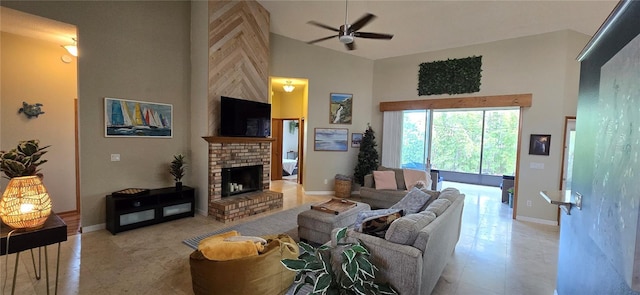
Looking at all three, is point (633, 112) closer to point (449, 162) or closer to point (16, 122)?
point (16, 122)

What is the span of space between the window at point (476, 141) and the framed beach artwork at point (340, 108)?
9.59 feet

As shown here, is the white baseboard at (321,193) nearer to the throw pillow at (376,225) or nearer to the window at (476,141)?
the window at (476,141)

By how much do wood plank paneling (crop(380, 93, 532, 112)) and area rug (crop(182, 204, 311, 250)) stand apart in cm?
388

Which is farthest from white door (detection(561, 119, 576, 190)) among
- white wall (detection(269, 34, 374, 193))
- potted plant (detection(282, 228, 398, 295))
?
potted plant (detection(282, 228, 398, 295))

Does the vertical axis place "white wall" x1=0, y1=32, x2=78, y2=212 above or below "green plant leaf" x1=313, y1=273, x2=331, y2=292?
above

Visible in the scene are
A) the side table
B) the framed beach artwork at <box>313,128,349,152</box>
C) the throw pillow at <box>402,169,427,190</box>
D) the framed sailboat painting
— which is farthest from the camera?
the framed beach artwork at <box>313,128,349,152</box>

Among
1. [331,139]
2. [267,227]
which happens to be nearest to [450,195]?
[267,227]

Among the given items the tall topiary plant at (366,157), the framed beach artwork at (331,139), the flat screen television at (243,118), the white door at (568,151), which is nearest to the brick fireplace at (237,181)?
the flat screen television at (243,118)

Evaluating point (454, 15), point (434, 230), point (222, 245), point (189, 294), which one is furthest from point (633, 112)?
point (454, 15)

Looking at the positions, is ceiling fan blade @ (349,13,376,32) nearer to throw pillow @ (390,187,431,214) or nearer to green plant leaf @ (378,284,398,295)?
throw pillow @ (390,187,431,214)

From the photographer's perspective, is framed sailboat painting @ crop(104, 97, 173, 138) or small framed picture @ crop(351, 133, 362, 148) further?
small framed picture @ crop(351, 133, 362, 148)

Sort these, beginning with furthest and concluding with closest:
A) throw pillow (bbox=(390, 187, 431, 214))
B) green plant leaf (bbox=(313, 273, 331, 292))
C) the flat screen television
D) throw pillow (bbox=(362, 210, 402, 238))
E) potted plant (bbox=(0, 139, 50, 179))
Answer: the flat screen television → throw pillow (bbox=(390, 187, 431, 214)) → throw pillow (bbox=(362, 210, 402, 238)) → green plant leaf (bbox=(313, 273, 331, 292)) → potted plant (bbox=(0, 139, 50, 179))

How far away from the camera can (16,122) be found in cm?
411

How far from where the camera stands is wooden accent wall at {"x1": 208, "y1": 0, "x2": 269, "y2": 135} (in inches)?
183
